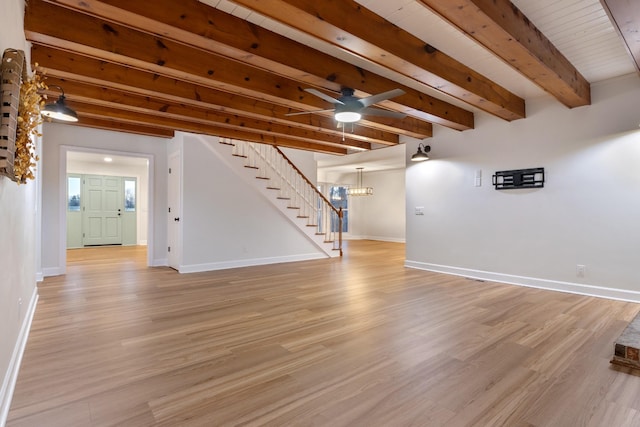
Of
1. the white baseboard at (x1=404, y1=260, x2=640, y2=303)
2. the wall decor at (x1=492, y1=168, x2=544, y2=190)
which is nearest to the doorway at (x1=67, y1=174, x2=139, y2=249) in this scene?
the white baseboard at (x1=404, y1=260, x2=640, y2=303)

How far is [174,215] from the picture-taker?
615cm

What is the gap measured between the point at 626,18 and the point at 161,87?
14.2ft

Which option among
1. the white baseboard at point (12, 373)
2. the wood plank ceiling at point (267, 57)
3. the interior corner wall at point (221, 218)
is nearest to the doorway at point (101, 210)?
the interior corner wall at point (221, 218)

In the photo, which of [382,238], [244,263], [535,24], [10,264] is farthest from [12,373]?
[382,238]

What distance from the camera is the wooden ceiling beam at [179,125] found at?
15.9ft

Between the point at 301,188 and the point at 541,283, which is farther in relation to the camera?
the point at 301,188

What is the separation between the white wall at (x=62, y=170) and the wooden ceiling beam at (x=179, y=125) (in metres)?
0.59

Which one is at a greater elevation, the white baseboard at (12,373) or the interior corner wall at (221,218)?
the interior corner wall at (221,218)

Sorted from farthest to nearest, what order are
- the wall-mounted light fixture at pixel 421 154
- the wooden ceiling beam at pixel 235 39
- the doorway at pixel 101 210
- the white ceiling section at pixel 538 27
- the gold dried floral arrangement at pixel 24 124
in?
1. the doorway at pixel 101 210
2. the wall-mounted light fixture at pixel 421 154
3. the white ceiling section at pixel 538 27
4. the wooden ceiling beam at pixel 235 39
5. the gold dried floral arrangement at pixel 24 124

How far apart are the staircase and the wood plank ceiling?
1689 mm

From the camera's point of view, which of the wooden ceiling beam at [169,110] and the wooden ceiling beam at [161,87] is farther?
the wooden ceiling beam at [169,110]

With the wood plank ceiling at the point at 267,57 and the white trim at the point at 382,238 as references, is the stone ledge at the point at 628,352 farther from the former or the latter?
the white trim at the point at 382,238

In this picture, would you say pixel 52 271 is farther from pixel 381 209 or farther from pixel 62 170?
pixel 381 209

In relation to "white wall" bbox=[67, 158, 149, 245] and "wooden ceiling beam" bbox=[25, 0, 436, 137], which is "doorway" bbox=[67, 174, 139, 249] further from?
"wooden ceiling beam" bbox=[25, 0, 436, 137]
